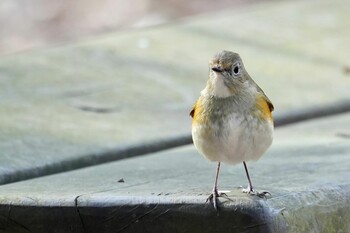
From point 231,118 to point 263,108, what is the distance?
0.47 ft

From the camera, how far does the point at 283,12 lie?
7.43 meters

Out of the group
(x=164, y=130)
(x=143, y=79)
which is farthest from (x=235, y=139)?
(x=143, y=79)

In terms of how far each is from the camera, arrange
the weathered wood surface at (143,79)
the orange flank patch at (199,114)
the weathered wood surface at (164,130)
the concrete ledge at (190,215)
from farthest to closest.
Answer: the weathered wood surface at (143,79) < the orange flank patch at (199,114) < the weathered wood surface at (164,130) < the concrete ledge at (190,215)

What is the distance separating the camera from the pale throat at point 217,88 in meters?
3.39

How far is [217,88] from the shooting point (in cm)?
341

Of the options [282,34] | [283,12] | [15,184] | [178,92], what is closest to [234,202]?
[15,184]

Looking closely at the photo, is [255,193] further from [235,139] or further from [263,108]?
[263,108]

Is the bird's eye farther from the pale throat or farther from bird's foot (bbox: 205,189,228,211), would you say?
bird's foot (bbox: 205,189,228,211)

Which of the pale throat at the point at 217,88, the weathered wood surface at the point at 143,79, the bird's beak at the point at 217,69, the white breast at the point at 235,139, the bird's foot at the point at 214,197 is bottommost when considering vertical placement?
the weathered wood surface at the point at 143,79

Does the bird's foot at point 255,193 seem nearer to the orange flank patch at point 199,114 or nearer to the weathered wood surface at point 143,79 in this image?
the orange flank patch at point 199,114

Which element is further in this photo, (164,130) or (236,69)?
(164,130)

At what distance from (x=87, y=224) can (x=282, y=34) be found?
383 cm

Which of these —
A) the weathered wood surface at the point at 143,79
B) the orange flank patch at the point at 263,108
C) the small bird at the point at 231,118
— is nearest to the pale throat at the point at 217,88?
the small bird at the point at 231,118

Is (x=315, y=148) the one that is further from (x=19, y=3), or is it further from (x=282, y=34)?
(x=19, y=3)
